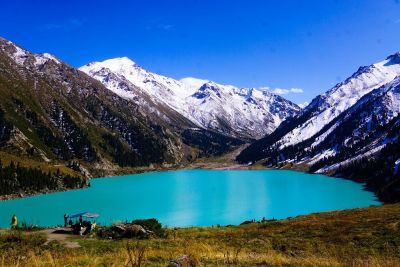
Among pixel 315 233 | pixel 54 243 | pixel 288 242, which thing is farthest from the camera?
pixel 315 233

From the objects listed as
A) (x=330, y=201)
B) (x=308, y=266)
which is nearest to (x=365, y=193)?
(x=330, y=201)

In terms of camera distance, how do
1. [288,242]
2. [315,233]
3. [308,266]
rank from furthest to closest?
1. [315,233]
2. [288,242]
3. [308,266]

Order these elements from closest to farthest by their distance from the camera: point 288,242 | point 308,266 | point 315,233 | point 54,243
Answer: point 308,266 → point 54,243 → point 288,242 → point 315,233

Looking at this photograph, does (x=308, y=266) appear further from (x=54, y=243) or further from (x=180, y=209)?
(x=180, y=209)

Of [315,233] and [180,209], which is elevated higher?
[315,233]

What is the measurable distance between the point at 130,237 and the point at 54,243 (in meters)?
6.84

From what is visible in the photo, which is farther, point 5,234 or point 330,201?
point 330,201

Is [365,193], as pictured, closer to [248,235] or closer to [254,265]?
[248,235]

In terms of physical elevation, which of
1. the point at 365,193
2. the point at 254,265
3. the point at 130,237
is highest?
the point at 254,265

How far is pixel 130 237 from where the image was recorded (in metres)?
35.2

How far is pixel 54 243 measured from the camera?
100ft

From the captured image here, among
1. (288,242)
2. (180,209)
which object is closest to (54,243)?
(288,242)

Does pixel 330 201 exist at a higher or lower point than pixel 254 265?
lower

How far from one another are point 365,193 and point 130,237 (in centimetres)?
15205
